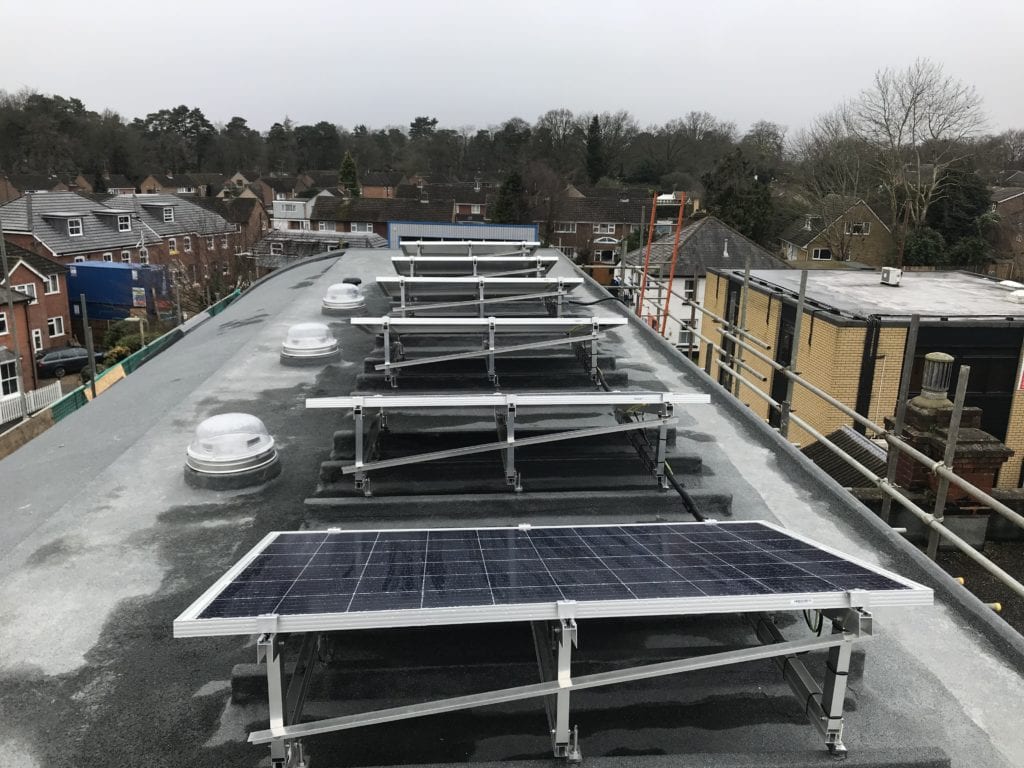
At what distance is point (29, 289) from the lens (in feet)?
127

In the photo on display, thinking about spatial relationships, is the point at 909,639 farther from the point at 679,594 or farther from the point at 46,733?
the point at 46,733

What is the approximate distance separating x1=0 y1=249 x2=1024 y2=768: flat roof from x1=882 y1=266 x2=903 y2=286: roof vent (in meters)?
17.4

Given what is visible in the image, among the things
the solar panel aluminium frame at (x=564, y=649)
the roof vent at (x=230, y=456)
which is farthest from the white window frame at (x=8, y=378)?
the solar panel aluminium frame at (x=564, y=649)

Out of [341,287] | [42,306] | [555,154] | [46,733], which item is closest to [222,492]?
[46,733]

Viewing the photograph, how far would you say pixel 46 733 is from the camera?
4.76m

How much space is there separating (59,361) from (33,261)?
579cm

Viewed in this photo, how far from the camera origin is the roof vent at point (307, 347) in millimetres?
13453

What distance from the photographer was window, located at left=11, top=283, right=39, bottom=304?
121 feet

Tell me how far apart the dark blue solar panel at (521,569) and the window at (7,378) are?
120 ft

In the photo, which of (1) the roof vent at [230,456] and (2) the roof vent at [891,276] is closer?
(1) the roof vent at [230,456]

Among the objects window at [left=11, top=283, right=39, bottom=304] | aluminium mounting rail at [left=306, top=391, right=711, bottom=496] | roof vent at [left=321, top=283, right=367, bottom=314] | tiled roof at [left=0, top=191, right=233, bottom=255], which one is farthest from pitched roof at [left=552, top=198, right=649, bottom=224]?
aluminium mounting rail at [left=306, top=391, right=711, bottom=496]

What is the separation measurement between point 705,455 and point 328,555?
19.6 ft

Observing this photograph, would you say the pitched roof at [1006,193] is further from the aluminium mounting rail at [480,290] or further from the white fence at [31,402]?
the white fence at [31,402]

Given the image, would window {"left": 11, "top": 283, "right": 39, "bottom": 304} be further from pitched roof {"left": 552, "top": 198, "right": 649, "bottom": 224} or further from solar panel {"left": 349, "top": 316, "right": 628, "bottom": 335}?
pitched roof {"left": 552, "top": 198, "right": 649, "bottom": 224}
